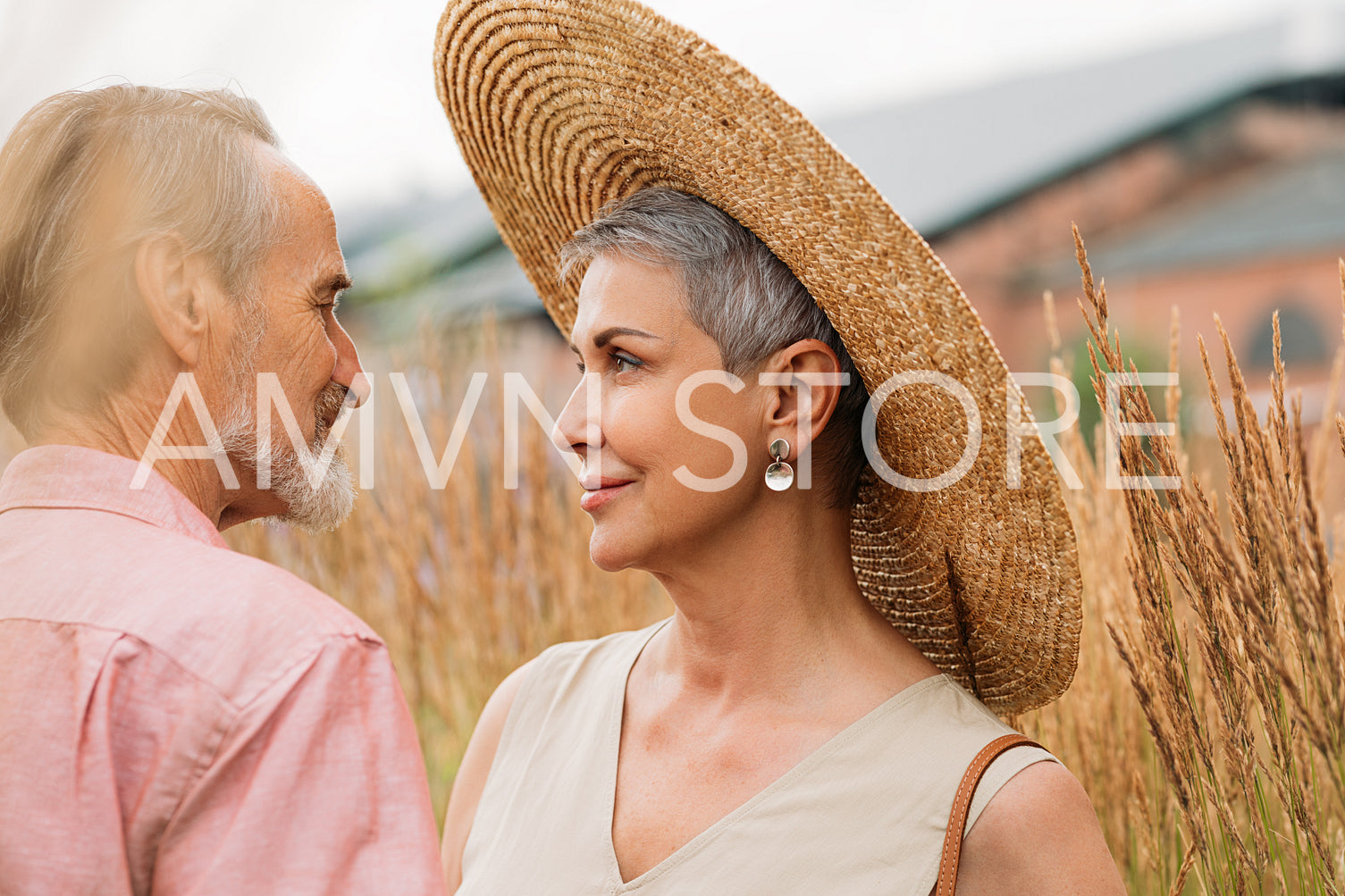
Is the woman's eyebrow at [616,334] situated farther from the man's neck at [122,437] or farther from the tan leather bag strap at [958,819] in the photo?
the tan leather bag strap at [958,819]

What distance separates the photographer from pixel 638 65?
1678 millimetres

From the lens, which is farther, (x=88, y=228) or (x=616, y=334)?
(x=616, y=334)

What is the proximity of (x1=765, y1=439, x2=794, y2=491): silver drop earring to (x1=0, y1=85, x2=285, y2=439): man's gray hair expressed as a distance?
31.9 inches

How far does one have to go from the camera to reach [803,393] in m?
1.73

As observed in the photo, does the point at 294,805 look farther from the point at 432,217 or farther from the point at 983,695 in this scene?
the point at 432,217

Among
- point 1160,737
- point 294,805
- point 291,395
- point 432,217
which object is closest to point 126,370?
point 291,395

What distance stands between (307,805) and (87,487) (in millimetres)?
408

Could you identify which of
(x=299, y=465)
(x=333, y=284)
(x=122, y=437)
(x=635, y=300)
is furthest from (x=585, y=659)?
(x=122, y=437)

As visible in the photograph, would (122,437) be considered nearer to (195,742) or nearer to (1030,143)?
(195,742)

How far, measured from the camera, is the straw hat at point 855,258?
1584 mm

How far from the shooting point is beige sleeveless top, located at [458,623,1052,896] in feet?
5.11

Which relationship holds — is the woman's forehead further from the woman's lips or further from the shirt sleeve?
the shirt sleeve

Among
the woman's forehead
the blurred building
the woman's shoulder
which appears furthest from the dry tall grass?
the blurred building

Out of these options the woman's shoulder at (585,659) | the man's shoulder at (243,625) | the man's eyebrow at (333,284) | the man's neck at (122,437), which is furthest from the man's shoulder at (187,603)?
the woman's shoulder at (585,659)
